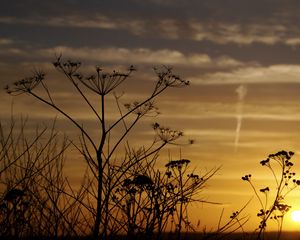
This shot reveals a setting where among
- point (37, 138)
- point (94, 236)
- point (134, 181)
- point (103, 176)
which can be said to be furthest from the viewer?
point (37, 138)

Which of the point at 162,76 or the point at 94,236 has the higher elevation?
the point at 162,76

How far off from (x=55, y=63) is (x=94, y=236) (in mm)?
2801

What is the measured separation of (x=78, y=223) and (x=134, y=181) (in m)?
1.08

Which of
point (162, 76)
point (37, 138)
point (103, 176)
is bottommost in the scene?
point (103, 176)

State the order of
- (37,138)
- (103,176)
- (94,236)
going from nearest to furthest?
(94,236), (103,176), (37,138)

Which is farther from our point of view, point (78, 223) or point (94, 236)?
point (78, 223)

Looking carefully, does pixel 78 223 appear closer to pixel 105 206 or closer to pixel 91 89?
pixel 105 206

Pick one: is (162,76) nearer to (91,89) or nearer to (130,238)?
(91,89)

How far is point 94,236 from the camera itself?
8.64 m

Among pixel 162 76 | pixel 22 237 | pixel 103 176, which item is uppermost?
pixel 162 76

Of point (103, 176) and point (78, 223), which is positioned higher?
point (103, 176)

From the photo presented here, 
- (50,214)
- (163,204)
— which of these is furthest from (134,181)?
(50,214)

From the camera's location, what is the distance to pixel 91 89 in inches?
379

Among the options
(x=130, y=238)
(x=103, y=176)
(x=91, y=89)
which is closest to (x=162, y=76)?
(x=91, y=89)
